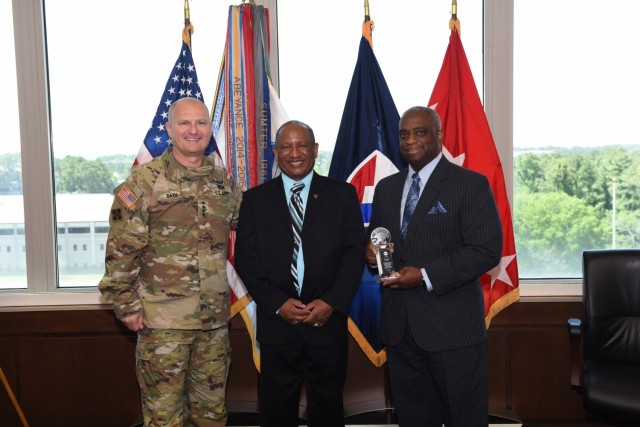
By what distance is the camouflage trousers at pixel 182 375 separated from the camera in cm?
224

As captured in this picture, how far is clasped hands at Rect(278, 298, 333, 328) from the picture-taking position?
2201 millimetres

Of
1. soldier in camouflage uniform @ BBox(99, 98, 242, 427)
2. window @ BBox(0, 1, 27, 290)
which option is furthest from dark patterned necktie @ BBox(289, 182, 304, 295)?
window @ BBox(0, 1, 27, 290)

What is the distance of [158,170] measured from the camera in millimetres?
2270

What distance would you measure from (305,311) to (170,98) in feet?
5.18

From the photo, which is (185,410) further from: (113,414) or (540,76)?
(540,76)

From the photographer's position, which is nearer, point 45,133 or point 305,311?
point 305,311

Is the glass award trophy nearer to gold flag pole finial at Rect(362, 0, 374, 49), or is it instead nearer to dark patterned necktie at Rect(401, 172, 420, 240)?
dark patterned necktie at Rect(401, 172, 420, 240)

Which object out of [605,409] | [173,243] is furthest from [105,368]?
[605,409]

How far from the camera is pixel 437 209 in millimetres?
2066

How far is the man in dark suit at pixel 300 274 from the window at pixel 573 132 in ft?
5.19

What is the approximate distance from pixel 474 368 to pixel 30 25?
127 inches

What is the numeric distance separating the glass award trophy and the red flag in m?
1.12

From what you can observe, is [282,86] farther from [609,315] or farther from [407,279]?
[609,315]

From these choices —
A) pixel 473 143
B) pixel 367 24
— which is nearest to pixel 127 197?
pixel 367 24
